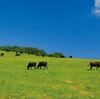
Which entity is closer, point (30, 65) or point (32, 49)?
point (30, 65)

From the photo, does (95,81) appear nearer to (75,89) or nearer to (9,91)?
(75,89)

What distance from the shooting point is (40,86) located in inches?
1430

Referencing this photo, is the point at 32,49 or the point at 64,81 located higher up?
the point at 32,49

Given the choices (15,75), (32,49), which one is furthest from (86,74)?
(32,49)

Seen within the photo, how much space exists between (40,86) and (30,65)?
1838 cm

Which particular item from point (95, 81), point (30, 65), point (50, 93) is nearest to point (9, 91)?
point (50, 93)

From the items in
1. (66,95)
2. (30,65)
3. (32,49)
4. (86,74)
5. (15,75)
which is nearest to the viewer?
(66,95)

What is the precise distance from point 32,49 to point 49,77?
407 ft

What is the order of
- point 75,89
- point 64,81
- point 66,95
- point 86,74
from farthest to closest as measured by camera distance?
point 86,74
point 64,81
point 75,89
point 66,95

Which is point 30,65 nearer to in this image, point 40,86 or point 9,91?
point 40,86

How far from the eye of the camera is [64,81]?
4056cm

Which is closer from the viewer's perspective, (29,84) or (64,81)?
(29,84)

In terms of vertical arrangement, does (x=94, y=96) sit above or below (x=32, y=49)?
below

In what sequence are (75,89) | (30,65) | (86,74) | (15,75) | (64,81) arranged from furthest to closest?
1. (30,65)
2. (86,74)
3. (15,75)
4. (64,81)
5. (75,89)
